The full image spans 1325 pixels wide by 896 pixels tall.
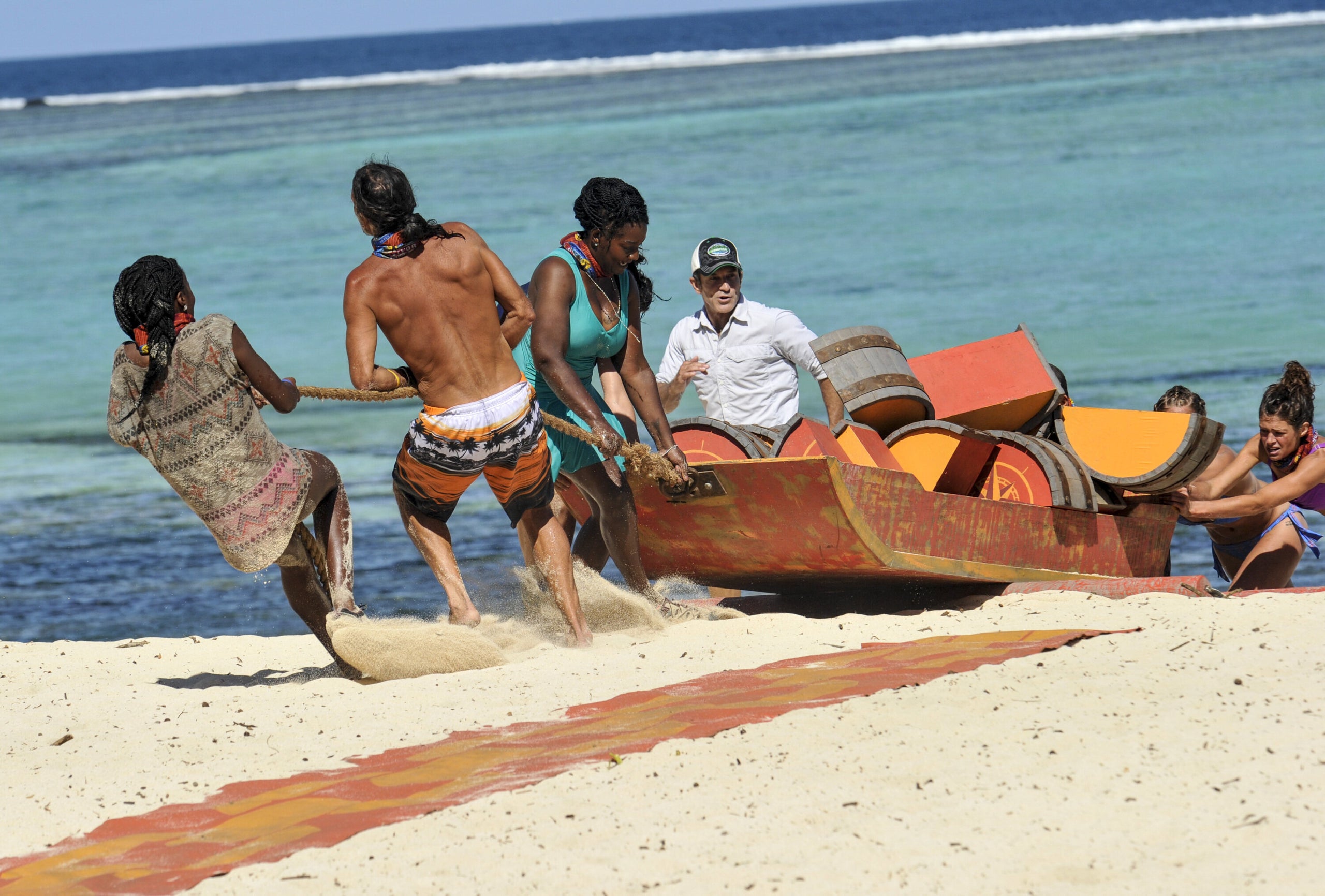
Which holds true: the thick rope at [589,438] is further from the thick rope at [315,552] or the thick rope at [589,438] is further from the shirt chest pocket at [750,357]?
the shirt chest pocket at [750,357]

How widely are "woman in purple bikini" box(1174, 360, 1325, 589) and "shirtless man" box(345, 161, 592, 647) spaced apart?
3.25 m

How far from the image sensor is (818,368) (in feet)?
23.0

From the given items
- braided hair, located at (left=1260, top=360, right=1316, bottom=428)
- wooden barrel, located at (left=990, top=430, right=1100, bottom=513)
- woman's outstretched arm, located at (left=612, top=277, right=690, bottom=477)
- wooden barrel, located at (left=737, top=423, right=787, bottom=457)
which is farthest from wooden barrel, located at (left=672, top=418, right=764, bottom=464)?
braided hair, located at (left=1260, top=360, right=1316, bottom=428)

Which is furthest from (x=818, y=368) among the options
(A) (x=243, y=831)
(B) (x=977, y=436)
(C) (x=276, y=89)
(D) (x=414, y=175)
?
(C) (x=276, y=89)

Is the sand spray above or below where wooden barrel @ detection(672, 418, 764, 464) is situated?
below

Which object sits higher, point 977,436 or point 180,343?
point 180,343

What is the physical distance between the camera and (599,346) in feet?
19.5

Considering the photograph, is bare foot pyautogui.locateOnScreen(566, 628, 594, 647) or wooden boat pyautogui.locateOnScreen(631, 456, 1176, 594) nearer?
bare foot pyautogui.locateOnScreen(566, 628, 594, 647)

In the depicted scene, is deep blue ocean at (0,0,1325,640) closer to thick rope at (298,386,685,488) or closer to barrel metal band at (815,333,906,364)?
thick rope at (298,386,685,488)

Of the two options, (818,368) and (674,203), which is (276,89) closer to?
(674,203)

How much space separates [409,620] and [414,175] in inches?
1121

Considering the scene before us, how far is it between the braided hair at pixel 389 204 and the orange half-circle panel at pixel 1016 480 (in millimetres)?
2905

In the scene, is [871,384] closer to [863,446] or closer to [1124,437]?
[863,446]

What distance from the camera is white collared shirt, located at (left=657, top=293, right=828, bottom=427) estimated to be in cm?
706
